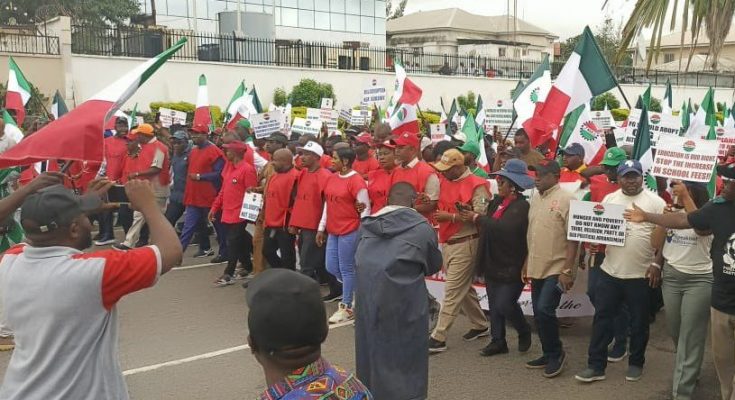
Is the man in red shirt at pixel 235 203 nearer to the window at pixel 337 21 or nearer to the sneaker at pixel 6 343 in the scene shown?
the sneaker at pixel 6 343

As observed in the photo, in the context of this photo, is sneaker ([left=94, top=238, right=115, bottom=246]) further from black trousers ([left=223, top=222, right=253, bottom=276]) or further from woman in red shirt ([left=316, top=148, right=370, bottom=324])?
woman in red shirt ([left=316, top=148, right=370, bottom=324])

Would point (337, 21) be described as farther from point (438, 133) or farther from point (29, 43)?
point (438, 133)

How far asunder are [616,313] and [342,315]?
9.14 feet

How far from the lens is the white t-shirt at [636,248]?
568 centimetres

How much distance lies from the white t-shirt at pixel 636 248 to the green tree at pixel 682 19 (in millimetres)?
1600

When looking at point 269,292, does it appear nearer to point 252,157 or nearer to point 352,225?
point 352,225

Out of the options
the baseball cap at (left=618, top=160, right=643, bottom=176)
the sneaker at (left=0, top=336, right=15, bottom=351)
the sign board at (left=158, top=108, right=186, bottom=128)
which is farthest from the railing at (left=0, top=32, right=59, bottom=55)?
the baseball cap at (left=618, top=160, right=643, bottom=176)

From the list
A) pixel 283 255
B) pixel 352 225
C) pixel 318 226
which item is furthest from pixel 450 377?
pixel 283 255

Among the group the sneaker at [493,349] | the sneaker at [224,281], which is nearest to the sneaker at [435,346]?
the sneaker at [493,349]

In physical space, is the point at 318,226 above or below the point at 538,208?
below

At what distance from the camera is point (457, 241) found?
666cm

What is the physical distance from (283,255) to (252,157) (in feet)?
5.79

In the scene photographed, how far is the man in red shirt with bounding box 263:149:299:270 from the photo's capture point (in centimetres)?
866

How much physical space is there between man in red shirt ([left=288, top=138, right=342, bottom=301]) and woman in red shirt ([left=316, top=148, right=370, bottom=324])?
1.44ft
